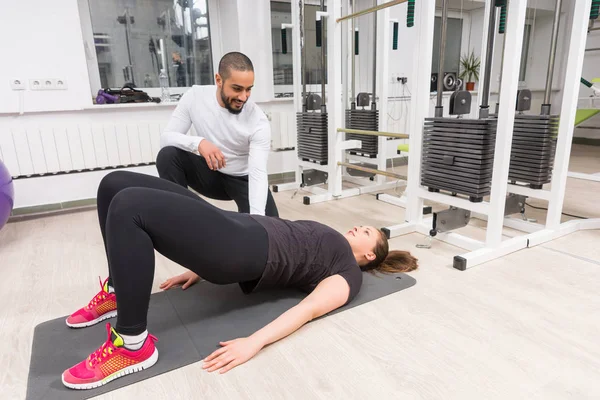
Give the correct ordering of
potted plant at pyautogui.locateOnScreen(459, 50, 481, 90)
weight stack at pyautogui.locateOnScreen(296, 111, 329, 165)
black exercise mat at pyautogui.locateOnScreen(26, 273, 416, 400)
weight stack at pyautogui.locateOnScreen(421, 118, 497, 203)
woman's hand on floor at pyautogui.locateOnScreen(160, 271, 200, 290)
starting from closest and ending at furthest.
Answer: black exercise mat at pyautogui.locateOnScreen(26, 273, 416, 400) < woman's hand on floor at pyautogui.locateOnScreen(160, 271, 200, 290) < weight stack at pyautogui.locateOnScreen(421, 118, 497, 203) < weight stack at pyautogui.locateOnScreen(296, 111, 329, 165) < potted plant at pyautogui.locateOnScreen(459, 50, 481, 90)

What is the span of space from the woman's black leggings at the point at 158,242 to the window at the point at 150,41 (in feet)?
9.31

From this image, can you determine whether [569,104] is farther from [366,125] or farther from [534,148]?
[366,125]

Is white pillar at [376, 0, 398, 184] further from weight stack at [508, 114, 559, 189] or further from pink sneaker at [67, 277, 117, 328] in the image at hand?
pink sneaker at [67, 277, 117, 328]

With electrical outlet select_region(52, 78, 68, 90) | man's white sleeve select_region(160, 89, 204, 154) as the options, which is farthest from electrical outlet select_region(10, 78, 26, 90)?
man's white sleeve select_region(160, 89, 204, 154)

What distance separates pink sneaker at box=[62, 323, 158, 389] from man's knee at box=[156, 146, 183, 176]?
3.70 ft

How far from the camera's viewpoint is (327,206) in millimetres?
3148

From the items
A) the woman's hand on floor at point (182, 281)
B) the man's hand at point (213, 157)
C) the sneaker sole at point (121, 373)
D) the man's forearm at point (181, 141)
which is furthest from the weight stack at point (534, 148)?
the sneaker sole at point (121, 373)

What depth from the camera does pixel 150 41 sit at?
3.62 m

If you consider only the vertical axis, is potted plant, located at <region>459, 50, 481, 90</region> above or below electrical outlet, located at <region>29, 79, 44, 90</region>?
above

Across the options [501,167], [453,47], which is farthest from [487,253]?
[453,47]

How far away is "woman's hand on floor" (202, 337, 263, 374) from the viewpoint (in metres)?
1.22

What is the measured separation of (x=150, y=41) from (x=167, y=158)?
2014 mm

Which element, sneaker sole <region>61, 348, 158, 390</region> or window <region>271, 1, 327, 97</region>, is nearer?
sneaker sole <region>61, 348, 158, 390</region>

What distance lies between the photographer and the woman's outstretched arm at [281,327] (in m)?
1.22
